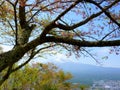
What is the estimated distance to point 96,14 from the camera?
23.5 feet

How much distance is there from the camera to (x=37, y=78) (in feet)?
92.2

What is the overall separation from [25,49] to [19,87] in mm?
18476

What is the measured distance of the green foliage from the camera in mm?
25656

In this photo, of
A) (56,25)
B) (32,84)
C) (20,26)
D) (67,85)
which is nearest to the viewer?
(56,25)

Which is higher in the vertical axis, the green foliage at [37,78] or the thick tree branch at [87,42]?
the green foliage at [37,78]

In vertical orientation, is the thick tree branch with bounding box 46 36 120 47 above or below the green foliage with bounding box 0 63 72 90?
below

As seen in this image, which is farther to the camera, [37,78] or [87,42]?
[37,78]

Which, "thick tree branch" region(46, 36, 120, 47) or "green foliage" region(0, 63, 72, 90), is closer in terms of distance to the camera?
"thick tree branch" region(46, 36, 120, 47)

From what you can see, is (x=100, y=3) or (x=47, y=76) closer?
(x=100, y=3)

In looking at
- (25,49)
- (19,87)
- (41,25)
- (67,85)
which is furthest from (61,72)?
(25,49)

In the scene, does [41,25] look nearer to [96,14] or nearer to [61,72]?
[96,14]

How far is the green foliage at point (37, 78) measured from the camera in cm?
2566

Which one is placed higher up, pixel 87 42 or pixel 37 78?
pixel 37 78

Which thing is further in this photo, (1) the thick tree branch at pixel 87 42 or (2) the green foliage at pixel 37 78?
(2) the green foliage at pixel 37 78
